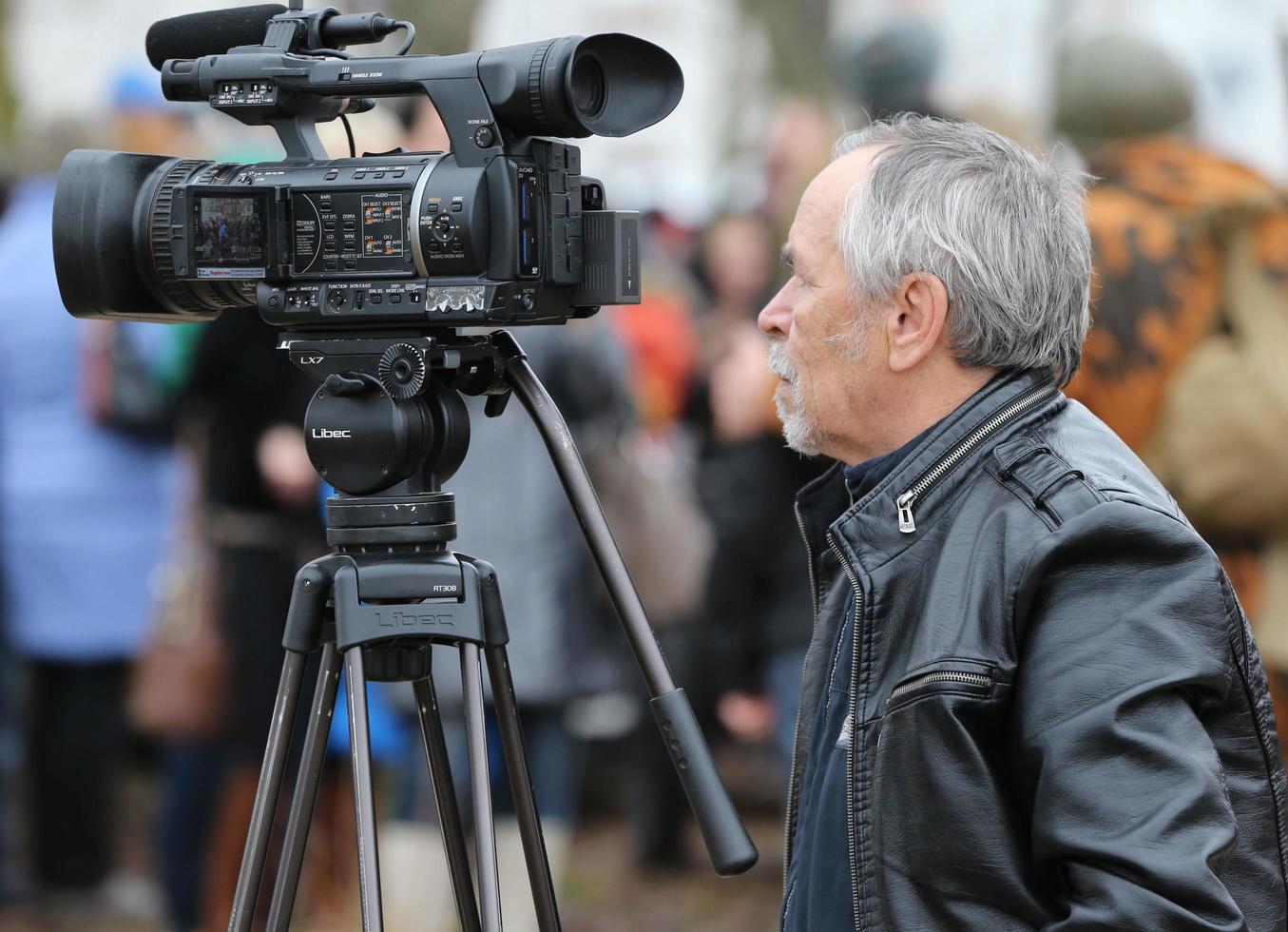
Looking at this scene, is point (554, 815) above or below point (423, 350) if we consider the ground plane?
below

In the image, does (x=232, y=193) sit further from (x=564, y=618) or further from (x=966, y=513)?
(x=564, y=618)

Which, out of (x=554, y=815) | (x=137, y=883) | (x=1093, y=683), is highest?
(x=1093, y=683)

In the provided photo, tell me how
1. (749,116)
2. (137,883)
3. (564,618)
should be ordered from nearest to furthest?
(564,618) < (137,883) < (749,116)

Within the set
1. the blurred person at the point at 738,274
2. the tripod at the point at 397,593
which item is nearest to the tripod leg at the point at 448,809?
the tripod at the point at 397,593

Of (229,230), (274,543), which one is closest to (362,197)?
(229,230)

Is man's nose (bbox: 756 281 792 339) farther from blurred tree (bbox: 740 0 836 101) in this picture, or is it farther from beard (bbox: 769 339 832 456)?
blurred tree (bbox: 740 0 836 101)

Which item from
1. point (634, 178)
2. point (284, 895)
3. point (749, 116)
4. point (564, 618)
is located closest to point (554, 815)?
point (564, 618)

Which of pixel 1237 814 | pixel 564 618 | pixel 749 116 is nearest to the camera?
pixel 1237 814

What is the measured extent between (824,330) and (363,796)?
770 millimetres

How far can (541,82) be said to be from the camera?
1.96 metres

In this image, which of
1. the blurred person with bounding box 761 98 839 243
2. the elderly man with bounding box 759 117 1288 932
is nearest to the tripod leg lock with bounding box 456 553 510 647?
the elderly man with bounding box 759 117 1288 932

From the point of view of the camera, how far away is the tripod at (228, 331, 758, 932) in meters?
2.00

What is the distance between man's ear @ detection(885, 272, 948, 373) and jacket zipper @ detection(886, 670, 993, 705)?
0.40 metres

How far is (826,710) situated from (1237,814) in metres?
0.47
